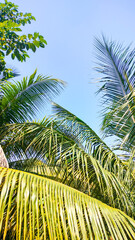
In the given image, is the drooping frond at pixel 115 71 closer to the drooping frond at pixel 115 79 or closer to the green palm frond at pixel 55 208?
the drooping frond at pixel 115 79

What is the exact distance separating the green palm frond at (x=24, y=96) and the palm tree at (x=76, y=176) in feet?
1.89

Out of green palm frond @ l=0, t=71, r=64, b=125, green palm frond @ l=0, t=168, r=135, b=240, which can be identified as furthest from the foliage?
green palm frond @ l=0, t=168, r=135, b=240

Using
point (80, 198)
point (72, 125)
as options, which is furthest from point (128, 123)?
point (80, 198)

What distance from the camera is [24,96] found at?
470 centimetres

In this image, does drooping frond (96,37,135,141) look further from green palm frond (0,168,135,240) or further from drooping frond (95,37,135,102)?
green palm frond (0,168,135,240)

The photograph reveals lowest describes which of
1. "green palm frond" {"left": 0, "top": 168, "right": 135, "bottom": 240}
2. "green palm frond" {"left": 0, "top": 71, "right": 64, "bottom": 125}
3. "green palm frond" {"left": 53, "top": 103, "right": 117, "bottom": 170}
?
"green palm frond" {"left": 0, "top": 168, "right": 135, "bottom": 240}

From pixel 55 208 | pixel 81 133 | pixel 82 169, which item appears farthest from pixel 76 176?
pixel 55 208

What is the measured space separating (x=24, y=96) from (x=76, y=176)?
215 centimetres

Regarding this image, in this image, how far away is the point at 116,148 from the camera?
12.7 ft

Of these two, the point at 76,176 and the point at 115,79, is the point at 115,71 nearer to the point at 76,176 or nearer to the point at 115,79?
the point at 115,79

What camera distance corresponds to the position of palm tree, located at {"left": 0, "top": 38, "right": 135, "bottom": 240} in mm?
1522

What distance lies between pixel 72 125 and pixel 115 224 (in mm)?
2159

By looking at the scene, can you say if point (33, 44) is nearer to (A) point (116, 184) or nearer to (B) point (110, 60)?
(B) point (110, 60)

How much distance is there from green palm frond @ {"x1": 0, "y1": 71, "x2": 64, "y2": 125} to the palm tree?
1.89 feet
